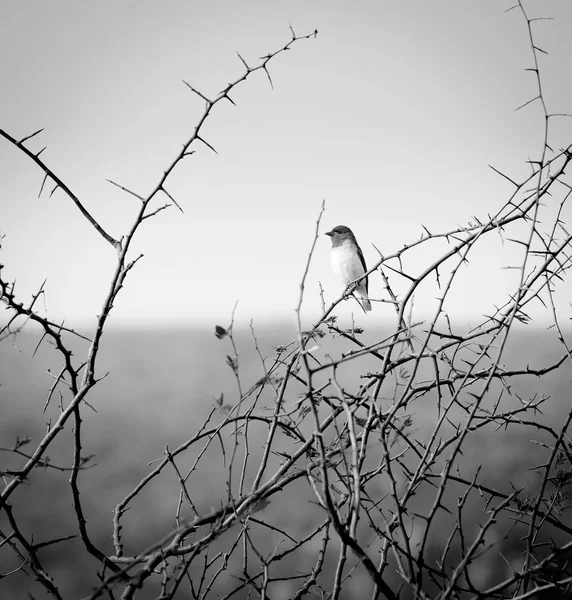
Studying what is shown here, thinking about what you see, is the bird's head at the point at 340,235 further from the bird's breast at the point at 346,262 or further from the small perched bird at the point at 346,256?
the bird's breast at the point at 346,262

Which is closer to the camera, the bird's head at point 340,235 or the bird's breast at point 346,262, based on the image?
the bird's breast at point 346,262

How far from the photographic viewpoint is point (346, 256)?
697 centimetres

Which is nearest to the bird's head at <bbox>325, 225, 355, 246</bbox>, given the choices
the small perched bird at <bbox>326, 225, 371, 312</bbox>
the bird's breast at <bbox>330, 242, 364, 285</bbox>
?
the small perched bird at <bbox>326, 225, 371, 312</bbox>

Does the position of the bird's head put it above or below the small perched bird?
above

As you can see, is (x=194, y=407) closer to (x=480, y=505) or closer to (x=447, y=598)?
(x=480, y=505)

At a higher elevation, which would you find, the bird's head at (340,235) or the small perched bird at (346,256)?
the bird's head at (340,235)

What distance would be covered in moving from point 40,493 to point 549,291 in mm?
6453

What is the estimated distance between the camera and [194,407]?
9.17m

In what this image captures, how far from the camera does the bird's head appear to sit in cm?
721

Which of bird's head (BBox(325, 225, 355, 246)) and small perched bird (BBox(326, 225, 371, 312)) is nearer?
small perched bird (BBox(326, 225, 371, 312))

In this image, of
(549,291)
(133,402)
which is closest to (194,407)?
(133,402)

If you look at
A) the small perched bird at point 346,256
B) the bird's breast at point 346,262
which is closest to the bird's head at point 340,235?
the small perched bird at point 346,256

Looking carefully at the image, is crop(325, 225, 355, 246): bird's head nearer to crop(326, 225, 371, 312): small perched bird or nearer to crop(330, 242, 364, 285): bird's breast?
crop(326, 225, 371, 312): small perched bird

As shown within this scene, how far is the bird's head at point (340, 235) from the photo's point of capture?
7207 millimetres
